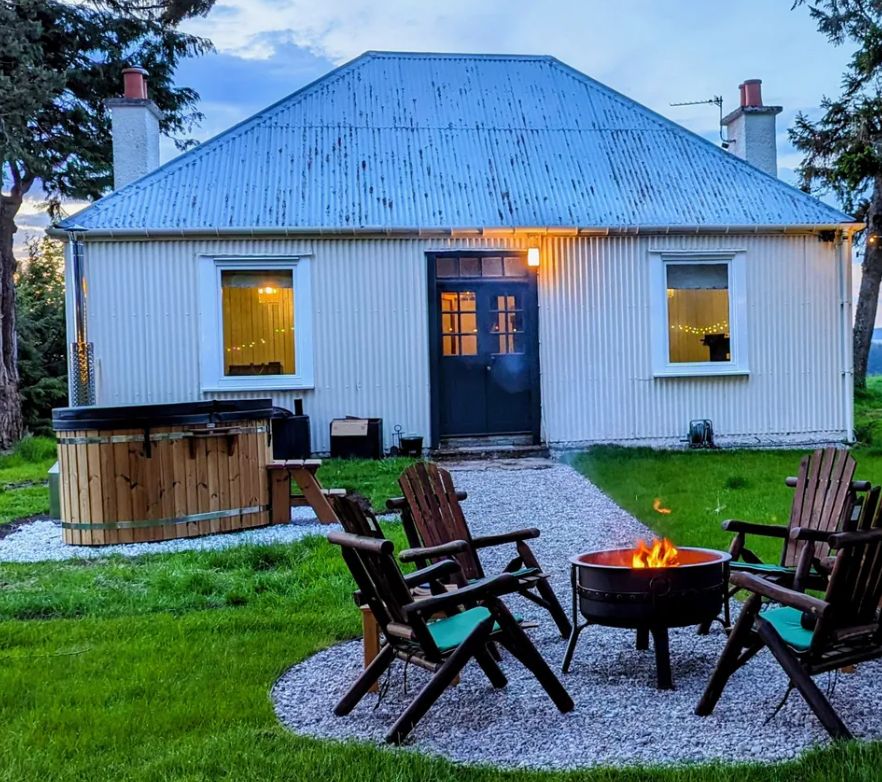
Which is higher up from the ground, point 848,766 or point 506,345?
point 506,345

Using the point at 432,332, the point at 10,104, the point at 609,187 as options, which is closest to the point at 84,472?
the point at 432,332

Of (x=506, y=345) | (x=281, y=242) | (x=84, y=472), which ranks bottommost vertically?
(x=84, y=472)

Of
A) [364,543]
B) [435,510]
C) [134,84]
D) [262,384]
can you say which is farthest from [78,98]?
[364,543]

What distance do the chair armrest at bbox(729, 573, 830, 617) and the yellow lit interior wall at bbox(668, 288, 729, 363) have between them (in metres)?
9.28

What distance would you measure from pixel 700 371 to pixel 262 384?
5.96 m

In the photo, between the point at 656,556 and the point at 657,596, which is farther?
the point at 656,556

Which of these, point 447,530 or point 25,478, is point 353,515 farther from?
point 25,478

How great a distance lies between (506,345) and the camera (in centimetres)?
1269

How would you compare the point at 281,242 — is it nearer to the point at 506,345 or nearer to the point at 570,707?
the point at 506,345

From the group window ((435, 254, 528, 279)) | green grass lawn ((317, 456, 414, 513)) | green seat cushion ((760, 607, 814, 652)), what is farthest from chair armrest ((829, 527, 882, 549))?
window ((435, 254, 528, 279))

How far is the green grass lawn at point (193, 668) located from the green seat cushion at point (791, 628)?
A: 0.47 m

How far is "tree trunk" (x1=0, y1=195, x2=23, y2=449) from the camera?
1678cm

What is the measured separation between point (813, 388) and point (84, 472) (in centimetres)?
976

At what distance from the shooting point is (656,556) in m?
4.39
